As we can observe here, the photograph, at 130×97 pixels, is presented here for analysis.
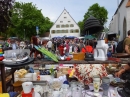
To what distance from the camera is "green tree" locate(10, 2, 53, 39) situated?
32.1 metres

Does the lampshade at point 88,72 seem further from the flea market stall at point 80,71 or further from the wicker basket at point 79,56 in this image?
the wicker basket at point 79,56

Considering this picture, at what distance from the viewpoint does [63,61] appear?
1.80 meters

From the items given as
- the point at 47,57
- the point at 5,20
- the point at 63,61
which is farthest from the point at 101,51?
the point at 5,20

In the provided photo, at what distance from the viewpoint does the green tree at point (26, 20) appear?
3209 cm

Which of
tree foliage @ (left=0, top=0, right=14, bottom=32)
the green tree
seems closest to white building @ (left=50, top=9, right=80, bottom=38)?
the green tree

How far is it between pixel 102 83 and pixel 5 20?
6603 millimetres

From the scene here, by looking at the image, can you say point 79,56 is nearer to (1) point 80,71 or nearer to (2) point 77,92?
(1) point 80,71

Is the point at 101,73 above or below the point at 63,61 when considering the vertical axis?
below

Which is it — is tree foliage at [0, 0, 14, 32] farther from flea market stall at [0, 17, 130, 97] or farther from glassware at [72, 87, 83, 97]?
glassware at [72, 87, 83, 97]

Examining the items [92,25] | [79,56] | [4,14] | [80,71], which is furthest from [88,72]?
[4,14]

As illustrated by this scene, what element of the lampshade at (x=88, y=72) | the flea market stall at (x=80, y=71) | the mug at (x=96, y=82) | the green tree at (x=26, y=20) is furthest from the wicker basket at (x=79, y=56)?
the green tree at (x=26, y=20)

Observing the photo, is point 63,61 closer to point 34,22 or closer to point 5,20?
point 5,20

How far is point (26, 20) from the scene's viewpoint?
32688mm

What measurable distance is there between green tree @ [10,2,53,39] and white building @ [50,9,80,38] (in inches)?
392
